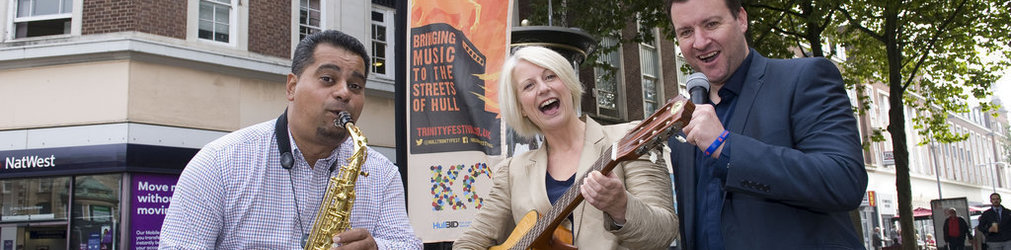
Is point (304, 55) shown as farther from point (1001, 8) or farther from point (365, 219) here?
point (1001, 8)

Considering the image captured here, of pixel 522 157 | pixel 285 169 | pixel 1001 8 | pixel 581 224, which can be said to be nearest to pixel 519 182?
pixel 522 157

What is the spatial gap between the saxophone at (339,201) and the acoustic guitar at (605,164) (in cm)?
72

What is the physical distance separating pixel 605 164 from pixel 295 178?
1.33 meters

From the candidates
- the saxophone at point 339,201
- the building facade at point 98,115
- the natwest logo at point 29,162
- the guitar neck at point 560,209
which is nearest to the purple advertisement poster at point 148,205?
the building facade at point 98,115

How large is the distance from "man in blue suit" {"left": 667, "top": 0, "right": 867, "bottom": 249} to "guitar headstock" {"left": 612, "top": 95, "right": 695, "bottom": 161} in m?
0.04

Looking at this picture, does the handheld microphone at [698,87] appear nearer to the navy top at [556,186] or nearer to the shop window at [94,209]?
the navy top at [556,186]

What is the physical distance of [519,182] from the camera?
3.24 metres

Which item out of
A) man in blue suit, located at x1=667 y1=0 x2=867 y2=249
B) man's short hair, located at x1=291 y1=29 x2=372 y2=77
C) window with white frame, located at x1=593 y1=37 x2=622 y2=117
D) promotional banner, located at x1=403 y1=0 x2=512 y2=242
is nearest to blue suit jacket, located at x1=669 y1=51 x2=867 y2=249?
man in blue suit, located at x1=667 y1=0 x2=867 y2=249

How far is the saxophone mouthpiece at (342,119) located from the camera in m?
2.93

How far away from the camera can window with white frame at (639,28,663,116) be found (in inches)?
955

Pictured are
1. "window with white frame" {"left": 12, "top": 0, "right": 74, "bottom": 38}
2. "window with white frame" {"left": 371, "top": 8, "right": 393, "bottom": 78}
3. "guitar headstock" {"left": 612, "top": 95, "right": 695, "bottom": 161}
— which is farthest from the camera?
"window with white frame" {"left": 371, "top": 8, "right": 393, "bottom": 78}

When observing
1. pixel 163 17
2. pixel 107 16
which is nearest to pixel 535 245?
pixel 163 17

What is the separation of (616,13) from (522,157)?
12.8m

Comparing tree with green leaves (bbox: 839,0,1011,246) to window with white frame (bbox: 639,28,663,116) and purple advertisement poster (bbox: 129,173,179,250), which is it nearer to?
window with white frame (bbox: 639,28,663,116)
